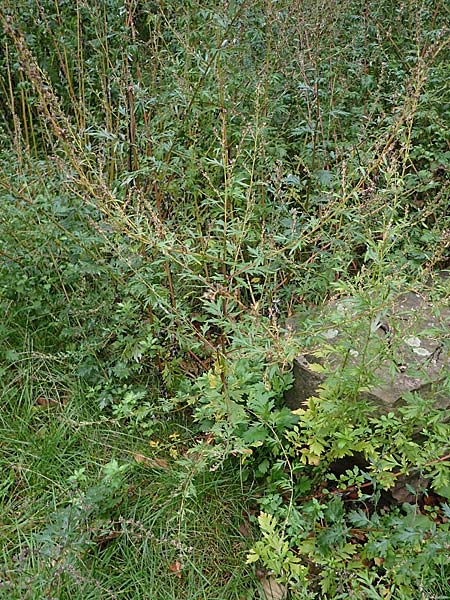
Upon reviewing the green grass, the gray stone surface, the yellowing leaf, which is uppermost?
the gray stone surface

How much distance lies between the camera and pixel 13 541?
2.38 m

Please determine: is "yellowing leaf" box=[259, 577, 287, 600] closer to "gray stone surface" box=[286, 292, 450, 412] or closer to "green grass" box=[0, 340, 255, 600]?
"green grass" box=[0, 340, 255, 600]

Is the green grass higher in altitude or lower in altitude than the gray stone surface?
lower

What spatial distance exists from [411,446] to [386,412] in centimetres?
19

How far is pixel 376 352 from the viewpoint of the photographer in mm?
2189

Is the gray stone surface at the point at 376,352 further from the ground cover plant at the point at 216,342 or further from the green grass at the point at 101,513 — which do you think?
the green grass at the point at 101,513

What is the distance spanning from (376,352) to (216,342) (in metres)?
0.94

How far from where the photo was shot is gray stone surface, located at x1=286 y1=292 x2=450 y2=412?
2119 mm

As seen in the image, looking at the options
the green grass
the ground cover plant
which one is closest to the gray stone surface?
the ground cover plant

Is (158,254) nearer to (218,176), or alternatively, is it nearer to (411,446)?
(218,176)

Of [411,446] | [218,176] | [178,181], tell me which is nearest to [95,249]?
[178,181]

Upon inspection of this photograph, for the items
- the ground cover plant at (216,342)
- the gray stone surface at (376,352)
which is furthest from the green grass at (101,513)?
the gray stone surface at (376,352)

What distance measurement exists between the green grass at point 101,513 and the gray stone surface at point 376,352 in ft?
1.90

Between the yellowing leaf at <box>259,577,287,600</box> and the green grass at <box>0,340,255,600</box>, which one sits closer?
the green grass at <box>0,340,255,600</box>
